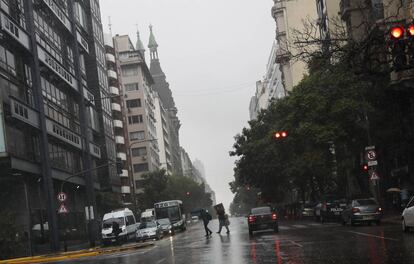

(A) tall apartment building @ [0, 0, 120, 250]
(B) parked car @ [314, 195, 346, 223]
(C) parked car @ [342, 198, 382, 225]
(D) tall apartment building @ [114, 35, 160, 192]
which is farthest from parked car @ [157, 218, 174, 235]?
(D) tall apartment building @ [114, 35, 160, 192]

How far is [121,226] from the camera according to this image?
4700cm

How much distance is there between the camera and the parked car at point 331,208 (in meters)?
41.4

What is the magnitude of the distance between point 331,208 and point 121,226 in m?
15.7

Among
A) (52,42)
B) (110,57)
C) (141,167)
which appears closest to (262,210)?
(52,42)

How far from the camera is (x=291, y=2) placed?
322 feet

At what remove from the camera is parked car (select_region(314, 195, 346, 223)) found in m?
41.4

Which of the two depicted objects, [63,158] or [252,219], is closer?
[252,219]

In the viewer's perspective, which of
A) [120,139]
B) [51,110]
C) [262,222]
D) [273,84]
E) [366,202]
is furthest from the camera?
[273,84]

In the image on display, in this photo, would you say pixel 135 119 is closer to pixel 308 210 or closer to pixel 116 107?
pixel 116 107

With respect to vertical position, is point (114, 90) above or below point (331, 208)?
above

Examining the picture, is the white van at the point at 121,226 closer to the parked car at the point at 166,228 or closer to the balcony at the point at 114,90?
the parked car at the point at 166,228

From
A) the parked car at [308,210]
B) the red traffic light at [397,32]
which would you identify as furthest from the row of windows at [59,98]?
the red traffic light at [397,32]

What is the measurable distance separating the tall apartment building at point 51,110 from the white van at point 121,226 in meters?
3.47

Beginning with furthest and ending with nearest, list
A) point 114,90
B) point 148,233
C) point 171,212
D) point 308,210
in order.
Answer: point 114,90, point 171,212, point 308,210, point 148,233
